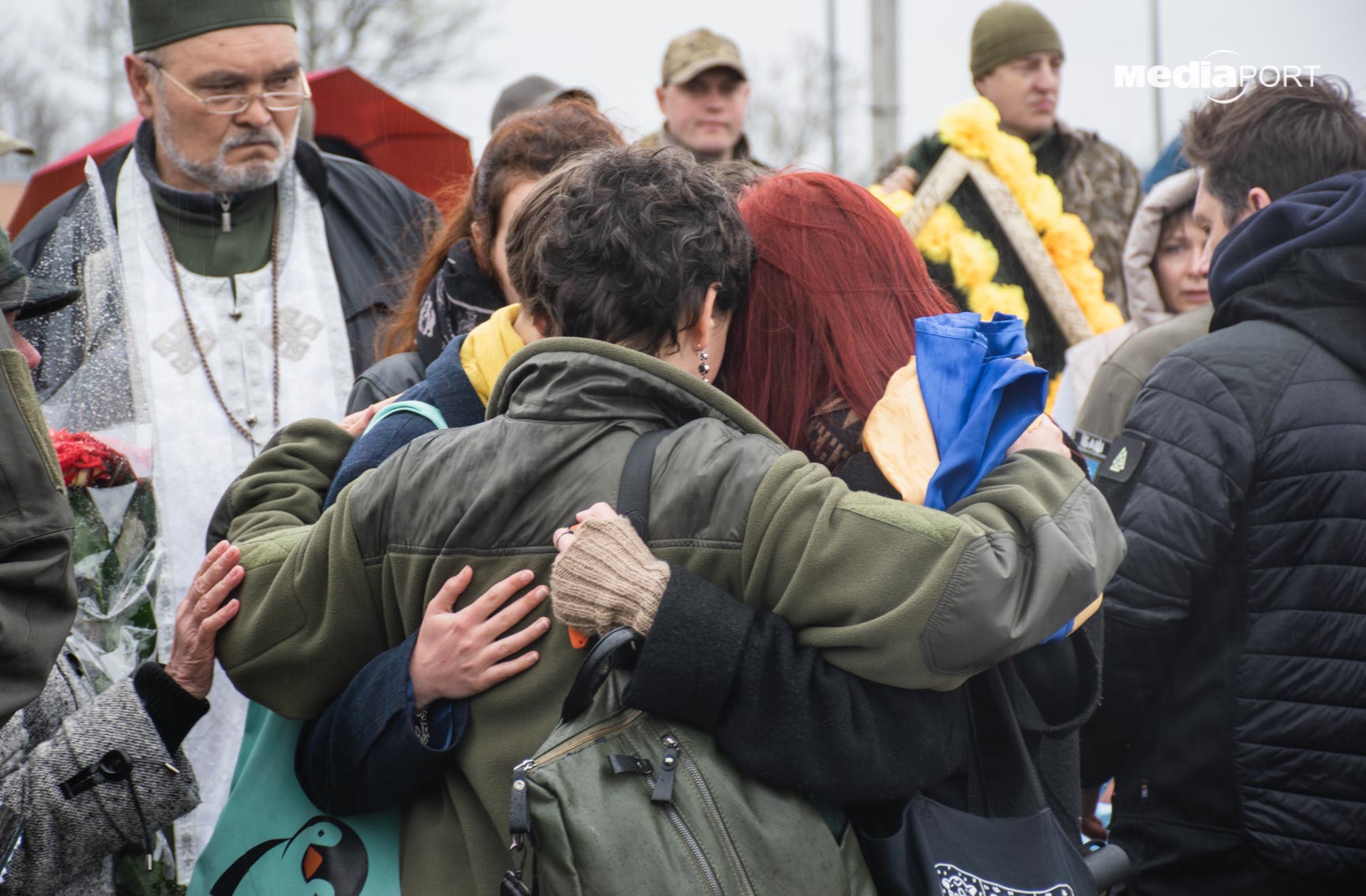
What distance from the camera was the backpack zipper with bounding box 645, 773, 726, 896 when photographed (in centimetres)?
158

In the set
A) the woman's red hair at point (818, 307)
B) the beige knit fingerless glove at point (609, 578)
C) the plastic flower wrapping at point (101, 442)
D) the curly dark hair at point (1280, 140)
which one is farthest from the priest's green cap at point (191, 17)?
the beige knit fingerless glove at point (609, 578)

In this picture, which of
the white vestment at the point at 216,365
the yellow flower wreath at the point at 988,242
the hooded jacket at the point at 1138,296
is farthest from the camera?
the yellow flower wreath at the point at 988,242

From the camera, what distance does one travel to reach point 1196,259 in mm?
4363

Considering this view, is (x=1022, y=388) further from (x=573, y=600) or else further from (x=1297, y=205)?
(x=1297, y=205)

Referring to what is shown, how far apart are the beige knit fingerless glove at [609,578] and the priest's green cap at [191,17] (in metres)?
2.77

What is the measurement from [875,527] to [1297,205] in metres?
1.54

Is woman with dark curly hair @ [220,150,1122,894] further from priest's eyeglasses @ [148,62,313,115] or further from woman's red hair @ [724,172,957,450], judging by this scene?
priest's eyeglasses @ [148,62,313,115]

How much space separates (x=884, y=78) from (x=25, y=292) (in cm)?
686

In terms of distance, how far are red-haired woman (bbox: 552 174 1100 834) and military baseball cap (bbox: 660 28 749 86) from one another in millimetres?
3499

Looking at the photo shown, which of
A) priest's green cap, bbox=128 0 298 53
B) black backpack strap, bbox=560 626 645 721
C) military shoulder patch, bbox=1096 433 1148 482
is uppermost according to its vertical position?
priest's green cap, bbox=128 0 298 53

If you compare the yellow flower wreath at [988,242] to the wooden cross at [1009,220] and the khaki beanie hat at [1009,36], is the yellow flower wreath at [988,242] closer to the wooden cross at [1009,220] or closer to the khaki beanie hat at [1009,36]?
the wooden cross at [1009,220]

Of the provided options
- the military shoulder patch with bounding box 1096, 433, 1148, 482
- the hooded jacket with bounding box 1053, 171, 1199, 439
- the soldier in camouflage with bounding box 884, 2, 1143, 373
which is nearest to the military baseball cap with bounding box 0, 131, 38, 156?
the military shoulder patch with bounding box 1096, 433, 1148, 482

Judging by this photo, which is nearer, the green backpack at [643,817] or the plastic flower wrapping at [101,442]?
the green backpack at [643,817]

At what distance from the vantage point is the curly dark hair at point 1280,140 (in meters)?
2.84
